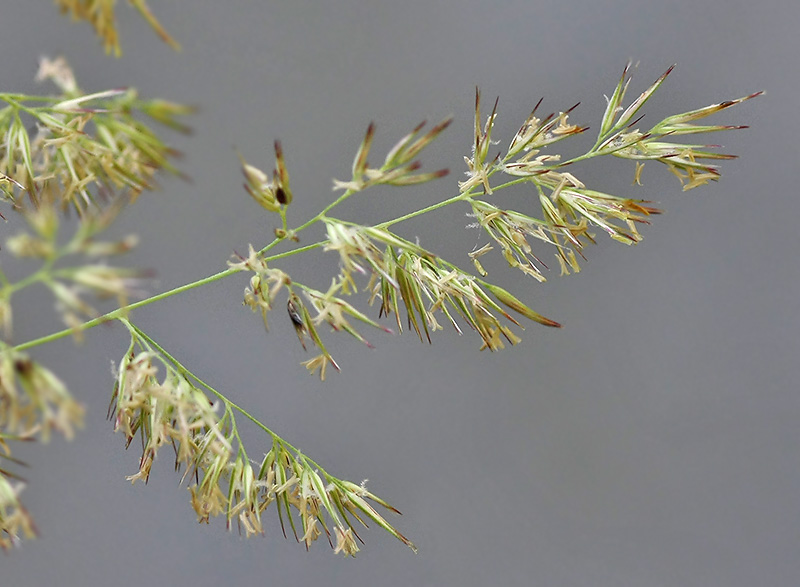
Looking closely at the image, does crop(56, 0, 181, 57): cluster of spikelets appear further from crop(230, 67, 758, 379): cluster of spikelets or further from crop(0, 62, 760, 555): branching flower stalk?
crop(230, 67, 758, 379): cluster of spikelets

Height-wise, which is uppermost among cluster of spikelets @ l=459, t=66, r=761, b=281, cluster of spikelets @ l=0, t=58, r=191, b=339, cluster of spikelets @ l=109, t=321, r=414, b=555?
cluster of spikelets @ l=459, t=66, r=761, b=281

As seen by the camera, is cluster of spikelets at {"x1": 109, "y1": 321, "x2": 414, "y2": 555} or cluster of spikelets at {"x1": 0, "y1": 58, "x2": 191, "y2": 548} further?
cluster of spikelets at {"x1": 109, "y1": 321, "x2": 414, "y2": 555}

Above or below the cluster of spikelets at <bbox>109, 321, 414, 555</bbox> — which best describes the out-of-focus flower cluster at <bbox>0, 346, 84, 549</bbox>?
above

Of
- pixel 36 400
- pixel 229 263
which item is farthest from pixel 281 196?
pixel 36 400

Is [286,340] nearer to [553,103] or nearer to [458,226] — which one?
[458,226]

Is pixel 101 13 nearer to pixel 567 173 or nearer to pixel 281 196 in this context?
pixel 281 196

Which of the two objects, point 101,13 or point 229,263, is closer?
point 101,13

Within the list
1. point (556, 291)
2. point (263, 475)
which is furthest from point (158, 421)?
point (556, 291)

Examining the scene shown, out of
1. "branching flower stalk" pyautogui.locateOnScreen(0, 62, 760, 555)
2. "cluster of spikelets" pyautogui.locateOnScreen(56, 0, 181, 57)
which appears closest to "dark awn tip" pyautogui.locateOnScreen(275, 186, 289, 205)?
"branching flower stalk" pyautogui.locateOnScreen(0, 62, 760, 555)
